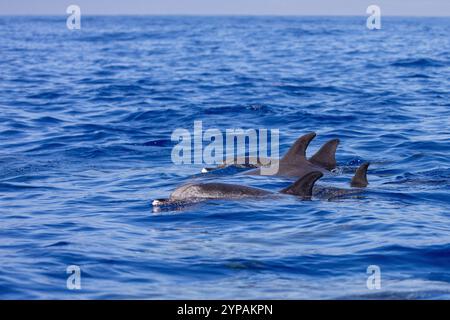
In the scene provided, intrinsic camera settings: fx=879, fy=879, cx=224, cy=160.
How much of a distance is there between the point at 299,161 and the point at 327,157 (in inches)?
37.7

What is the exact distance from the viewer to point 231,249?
1194 cm

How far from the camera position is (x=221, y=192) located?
48.8 ft

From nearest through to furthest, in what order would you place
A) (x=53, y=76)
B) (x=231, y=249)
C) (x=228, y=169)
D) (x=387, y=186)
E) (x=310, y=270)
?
1. (x=310, y=270)
2. (x=231, y=249)
3. (x=387, y=186)
4. (x=228, y=169)
5. (x=53, y=76)

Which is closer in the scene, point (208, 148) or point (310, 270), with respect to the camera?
point (310, 270)

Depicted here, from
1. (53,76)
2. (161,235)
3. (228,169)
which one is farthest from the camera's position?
(53,76)

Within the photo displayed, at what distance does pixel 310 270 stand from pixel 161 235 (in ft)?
8.89

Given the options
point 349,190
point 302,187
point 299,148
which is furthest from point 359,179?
point 299,148

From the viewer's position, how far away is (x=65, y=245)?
40.4 feet

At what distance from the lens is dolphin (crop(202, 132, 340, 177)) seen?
16906 mm

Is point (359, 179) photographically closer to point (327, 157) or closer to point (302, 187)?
point (302, 187)

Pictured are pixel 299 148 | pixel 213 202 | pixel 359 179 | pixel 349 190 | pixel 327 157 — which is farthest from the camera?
pixel 327 157
